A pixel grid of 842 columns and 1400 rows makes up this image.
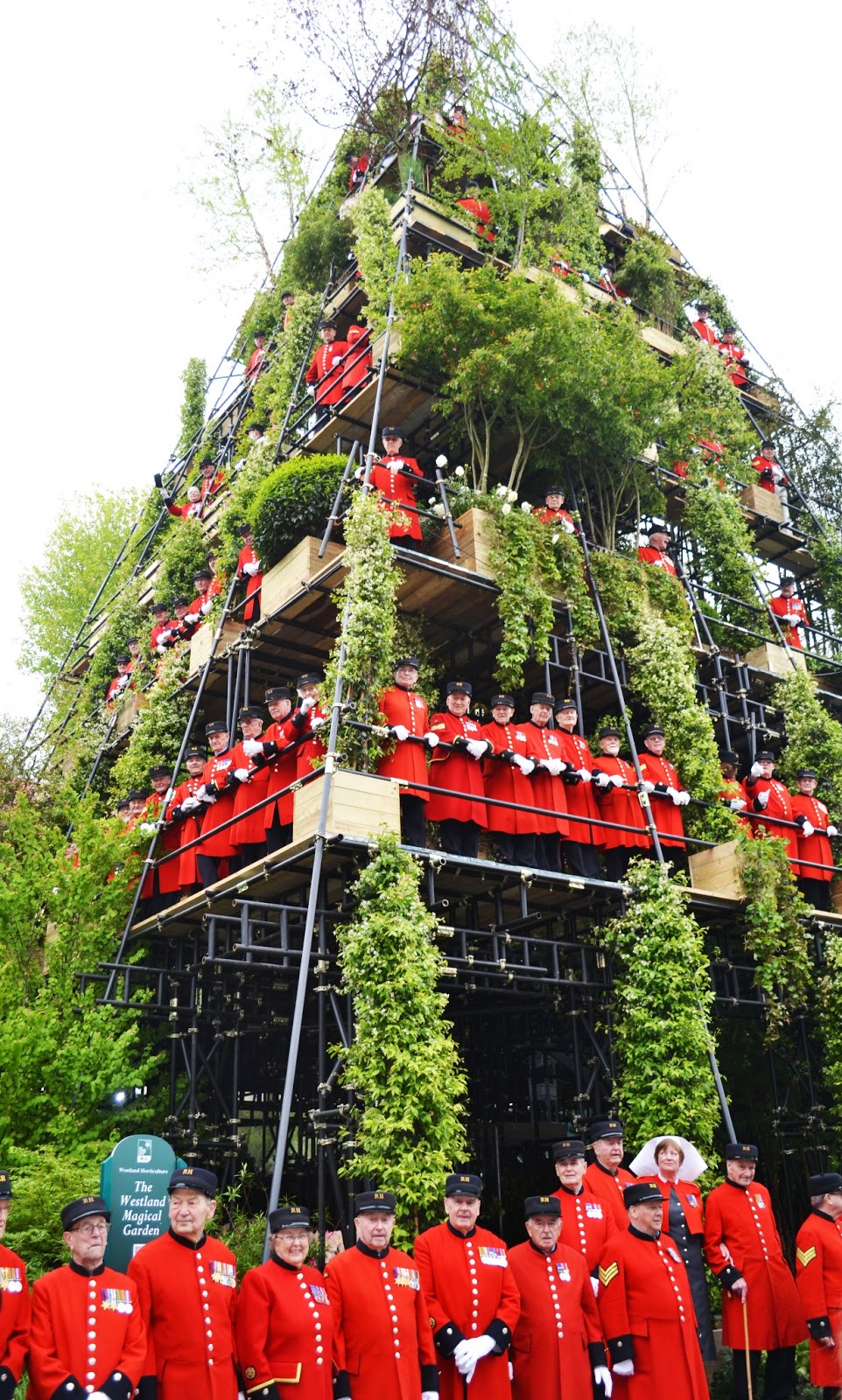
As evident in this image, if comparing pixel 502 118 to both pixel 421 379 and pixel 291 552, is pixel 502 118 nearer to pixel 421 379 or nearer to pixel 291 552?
pixel 421 379

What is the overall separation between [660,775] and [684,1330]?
6.39 meters

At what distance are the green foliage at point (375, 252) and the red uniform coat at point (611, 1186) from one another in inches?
412

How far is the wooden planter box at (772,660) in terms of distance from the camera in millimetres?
16234

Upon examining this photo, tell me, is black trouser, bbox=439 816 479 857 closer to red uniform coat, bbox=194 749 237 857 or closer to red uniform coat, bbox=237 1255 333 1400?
red uniform coat, bbox=194 749 237 857

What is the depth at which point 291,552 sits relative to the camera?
1298 cm

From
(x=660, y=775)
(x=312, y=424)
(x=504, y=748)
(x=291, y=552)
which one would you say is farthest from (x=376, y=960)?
(x=312, y=424)

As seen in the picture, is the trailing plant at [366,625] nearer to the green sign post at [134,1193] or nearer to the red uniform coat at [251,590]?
the red uniform coat at [251,590]

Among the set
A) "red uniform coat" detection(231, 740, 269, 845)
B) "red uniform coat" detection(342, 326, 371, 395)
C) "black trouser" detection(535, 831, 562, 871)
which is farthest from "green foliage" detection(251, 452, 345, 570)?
"black trouser" detection(535, 831, 562, 871)

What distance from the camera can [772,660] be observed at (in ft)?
53.5

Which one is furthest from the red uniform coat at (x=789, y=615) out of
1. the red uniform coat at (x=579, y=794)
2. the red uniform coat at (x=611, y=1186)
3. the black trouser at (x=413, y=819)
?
the red uniform coat at (x=611, y=1186)

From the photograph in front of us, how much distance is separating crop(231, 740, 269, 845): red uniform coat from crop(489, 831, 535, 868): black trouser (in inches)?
89.5

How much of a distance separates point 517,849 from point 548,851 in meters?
0.38

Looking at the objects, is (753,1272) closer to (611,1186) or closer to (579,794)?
(611,1186)

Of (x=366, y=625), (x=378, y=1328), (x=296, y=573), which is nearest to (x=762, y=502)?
(x=296, y=573)
